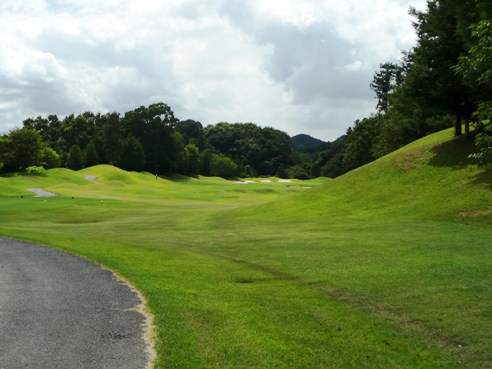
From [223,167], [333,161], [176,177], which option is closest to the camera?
[176,177]

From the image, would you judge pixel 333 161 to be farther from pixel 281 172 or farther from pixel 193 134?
pixel 193 134

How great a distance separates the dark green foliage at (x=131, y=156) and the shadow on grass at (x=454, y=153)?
98.7 meters

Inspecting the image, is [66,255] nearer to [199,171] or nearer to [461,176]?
[461,176]

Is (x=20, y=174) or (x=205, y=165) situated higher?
(x=205, y=165)

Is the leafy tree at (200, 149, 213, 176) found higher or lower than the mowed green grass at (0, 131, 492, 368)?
higher

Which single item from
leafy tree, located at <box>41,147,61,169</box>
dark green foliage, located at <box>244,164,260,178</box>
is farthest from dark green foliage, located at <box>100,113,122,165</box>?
dark green foliage, located at <box>244,164,260,178</box>

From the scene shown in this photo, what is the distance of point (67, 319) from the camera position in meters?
9.17

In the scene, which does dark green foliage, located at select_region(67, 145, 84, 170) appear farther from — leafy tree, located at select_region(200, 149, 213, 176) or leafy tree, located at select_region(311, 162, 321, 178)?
leafy tree, located at select_region(311, 162, 321, 178)

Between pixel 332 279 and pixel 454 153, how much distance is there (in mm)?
25305

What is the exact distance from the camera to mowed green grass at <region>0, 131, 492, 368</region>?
8.32m

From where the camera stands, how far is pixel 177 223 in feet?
110

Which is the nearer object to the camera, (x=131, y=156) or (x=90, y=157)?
(x=90, y=157)

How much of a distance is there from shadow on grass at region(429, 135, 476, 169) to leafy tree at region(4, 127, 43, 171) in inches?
3212

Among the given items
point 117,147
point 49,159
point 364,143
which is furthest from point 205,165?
point 364,143
